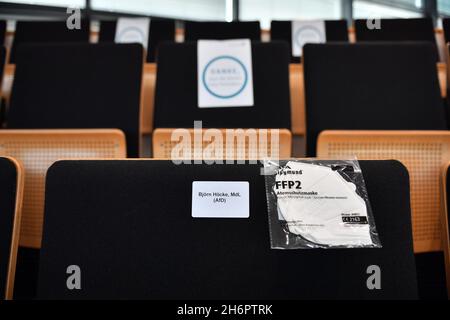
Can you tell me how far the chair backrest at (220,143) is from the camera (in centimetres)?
94

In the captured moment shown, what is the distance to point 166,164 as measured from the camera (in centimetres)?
72

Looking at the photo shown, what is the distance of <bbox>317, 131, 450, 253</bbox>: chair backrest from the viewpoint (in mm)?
917

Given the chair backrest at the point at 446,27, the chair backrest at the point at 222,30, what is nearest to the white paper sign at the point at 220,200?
the chair backrest at the point at 222,30

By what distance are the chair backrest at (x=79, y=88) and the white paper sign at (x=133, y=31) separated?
53.9 inches

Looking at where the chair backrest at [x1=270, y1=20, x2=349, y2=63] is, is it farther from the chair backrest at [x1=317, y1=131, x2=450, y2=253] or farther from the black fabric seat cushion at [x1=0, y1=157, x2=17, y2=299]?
the black fabric seat cushion at [x1=0, y1=157, x2=17, y2=299]

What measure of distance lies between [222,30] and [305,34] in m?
0.61

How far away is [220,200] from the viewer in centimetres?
69

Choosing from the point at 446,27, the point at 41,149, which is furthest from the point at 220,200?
the point at 446,27

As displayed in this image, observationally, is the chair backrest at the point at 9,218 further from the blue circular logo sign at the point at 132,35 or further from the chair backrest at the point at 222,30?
the blue circular logo sign at the point at 132,35
